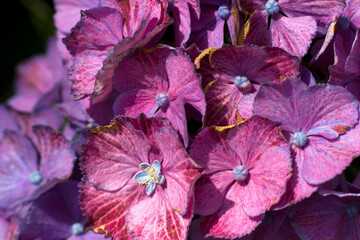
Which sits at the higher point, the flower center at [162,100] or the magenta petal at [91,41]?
the magenta petal at [91,41]

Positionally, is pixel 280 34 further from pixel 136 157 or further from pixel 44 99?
pixel 44 99

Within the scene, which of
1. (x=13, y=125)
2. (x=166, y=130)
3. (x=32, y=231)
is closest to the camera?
(x=166, y=130)

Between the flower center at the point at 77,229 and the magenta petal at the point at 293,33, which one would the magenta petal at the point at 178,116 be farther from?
the flower center at the point at 77,229

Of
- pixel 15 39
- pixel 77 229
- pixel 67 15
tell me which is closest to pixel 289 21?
pixel 67 15

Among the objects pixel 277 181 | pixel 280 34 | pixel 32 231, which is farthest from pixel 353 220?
pixel 32 231

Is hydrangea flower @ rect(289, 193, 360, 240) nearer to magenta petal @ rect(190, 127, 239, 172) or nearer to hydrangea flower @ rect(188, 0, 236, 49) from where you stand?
magenta petal @ rect(190, 127, 239, 172)

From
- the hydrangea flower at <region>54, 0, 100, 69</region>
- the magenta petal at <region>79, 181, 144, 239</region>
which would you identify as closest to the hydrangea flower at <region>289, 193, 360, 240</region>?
the magenta petal at <region>79, 181, 144, 239</region>

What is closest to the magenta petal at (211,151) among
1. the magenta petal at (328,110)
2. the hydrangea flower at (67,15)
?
the magenta petal at (328,110)
